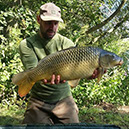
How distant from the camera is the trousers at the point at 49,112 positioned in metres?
1.82

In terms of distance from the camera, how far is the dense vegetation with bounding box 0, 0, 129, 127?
13.3 feet

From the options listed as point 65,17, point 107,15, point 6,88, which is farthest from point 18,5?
point 107,15

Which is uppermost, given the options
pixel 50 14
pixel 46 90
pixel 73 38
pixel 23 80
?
pixel 50 14

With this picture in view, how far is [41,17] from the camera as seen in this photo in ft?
5.58

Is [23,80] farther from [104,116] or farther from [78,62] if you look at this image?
[104,116]

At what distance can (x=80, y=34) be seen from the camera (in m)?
4.45

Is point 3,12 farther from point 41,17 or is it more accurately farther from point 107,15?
point 41,17

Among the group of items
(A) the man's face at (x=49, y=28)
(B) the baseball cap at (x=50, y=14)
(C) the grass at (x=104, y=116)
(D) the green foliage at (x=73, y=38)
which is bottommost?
(C) the grass at (x=104, y=116)

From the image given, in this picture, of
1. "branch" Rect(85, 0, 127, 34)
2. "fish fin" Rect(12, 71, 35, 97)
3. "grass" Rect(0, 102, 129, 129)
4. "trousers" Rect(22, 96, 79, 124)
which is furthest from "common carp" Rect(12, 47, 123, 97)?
"branch" Rect(85, 0, 127, 34)

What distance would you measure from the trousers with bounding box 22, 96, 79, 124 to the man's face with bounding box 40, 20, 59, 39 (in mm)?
540

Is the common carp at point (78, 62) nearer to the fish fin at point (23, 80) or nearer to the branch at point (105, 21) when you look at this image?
the fish fin at point (23, 80)

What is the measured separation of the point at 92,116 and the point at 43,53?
2359mm

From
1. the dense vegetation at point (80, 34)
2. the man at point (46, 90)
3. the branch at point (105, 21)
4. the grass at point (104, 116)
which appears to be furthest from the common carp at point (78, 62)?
the branch at point (105, 21)

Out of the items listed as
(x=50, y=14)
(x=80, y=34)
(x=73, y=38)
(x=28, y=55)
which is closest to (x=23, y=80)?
(x=28, y=55)
